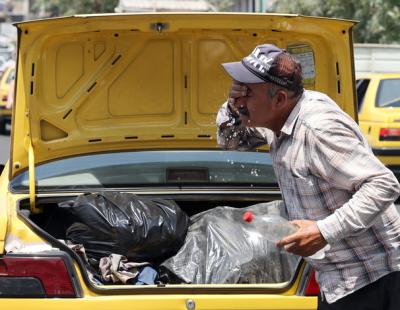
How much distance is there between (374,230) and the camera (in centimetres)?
287

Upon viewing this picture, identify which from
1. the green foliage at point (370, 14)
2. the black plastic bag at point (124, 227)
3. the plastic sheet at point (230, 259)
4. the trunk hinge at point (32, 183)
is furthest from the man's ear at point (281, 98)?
the green foliage at point (370, 14)

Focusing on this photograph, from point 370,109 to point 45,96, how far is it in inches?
290

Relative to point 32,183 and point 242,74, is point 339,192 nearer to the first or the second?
point 242,74

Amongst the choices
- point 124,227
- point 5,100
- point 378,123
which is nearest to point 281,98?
point 124,227

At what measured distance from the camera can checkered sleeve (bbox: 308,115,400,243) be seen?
2.72m

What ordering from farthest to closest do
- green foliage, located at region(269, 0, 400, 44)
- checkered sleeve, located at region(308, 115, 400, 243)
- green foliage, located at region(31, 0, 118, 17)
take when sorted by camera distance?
1. green foliage, located at region(31, 0, 118, 17)
2. green foliage, located at region(269, 0, 400, 44)
3. checkered sleeve, located at region(308, 115, 400, 243)

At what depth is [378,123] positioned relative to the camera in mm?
10789

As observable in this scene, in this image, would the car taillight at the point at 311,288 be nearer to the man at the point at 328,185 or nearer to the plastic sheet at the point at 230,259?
the plastic sheet at the point at 230,259

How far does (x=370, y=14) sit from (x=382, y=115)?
1510 cm

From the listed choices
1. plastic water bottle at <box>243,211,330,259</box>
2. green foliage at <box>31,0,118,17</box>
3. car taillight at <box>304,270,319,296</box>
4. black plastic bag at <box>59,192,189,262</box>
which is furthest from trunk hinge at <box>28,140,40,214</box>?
green foliage at <box>31,0,118,17</box>

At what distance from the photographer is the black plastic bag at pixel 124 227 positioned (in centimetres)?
412

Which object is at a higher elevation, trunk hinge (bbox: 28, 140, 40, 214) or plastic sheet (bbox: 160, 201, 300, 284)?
trunk hinge (bbox: 28, 140, 40, 214)

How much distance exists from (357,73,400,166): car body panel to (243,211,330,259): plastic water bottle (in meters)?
7.00

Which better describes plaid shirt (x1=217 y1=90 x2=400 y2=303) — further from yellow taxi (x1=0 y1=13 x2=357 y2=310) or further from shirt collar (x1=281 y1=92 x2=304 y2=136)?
yellow taxi (x1=0 y1=13 x2=357 y2=310)
